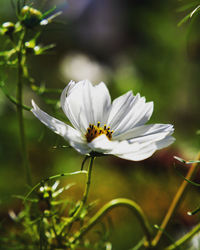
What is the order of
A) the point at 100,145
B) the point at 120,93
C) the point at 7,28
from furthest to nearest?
1. the point at 120,93
2. the point at 7,28
3. the point at 100,145

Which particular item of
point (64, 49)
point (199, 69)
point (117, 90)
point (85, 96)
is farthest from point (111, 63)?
point (85, 96)

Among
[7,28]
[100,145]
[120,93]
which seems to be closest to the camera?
[100,145]

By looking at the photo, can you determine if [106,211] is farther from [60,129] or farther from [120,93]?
[120,93]

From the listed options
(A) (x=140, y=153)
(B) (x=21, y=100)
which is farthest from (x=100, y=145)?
(B) (x=21, y=100)

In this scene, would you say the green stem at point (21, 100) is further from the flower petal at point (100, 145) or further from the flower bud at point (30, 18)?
the flower petal at point (100, 145)

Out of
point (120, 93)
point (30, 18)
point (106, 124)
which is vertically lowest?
point (120, 93)

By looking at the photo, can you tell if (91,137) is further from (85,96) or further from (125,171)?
(125,171)

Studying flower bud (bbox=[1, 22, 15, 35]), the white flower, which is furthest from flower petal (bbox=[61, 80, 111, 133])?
flower bud (bbox=[1, 22, 15, 35])
